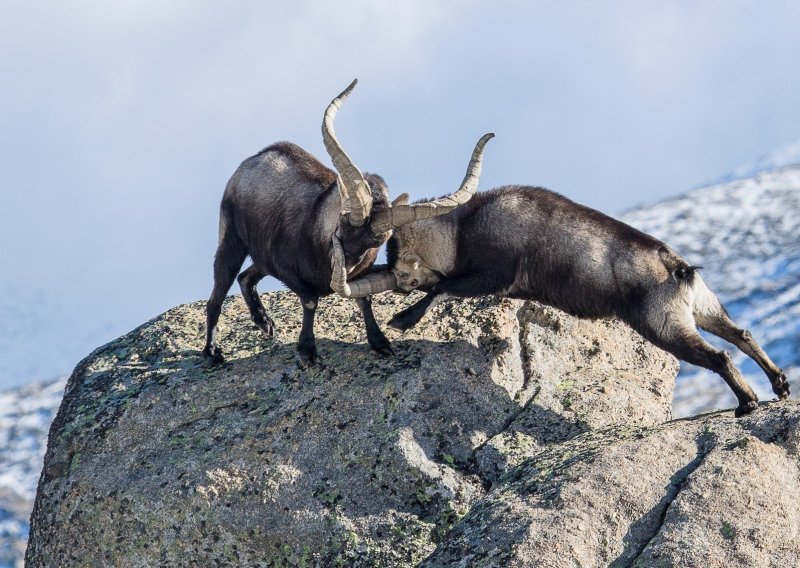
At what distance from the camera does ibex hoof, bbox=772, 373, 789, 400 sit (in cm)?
1185

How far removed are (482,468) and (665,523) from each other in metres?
2.73

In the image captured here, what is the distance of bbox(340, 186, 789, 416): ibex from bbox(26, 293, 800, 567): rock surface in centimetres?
38

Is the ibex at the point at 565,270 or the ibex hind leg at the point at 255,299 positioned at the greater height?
the ibex hind leg at the point at 255,299

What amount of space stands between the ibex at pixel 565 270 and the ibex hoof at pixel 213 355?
1.71 metres

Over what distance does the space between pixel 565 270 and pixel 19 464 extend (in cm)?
17160

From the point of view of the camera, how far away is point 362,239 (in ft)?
41.2

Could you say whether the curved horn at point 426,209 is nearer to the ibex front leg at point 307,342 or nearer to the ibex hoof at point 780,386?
the ibex front leg at point 307,342

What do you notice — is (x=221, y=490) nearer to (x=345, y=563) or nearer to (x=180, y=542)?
(x=180, y=542)

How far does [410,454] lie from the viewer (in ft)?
36.2

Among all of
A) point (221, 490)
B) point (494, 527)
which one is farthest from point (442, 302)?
point (494, 527)

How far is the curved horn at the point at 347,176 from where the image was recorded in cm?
1216

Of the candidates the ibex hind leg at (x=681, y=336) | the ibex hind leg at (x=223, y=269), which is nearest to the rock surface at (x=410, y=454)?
the ibex hind leg at (x=223, y=269)

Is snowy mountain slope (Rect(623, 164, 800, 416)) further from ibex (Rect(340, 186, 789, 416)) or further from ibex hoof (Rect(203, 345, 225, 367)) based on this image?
ibex hoof (Rect(203, 345, 225, 367))

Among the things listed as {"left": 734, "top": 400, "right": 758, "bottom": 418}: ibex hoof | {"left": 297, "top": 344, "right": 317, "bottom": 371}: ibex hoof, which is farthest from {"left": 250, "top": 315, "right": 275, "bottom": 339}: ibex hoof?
{"left": 734, "top": 400, "right": 758, "bottom": 418}: ibex hoof
